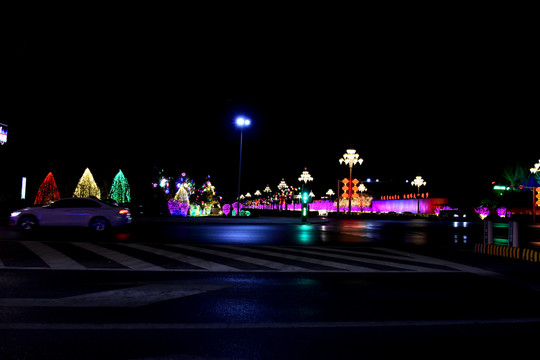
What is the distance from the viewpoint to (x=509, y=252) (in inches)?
584

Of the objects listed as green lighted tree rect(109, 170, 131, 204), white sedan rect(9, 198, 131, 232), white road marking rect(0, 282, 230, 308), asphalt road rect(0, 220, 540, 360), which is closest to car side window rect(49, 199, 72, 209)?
white sedan rect(9, 198, 131, 232)

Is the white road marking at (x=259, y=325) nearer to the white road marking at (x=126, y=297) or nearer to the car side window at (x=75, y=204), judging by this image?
the white road marking at (x=126, y=297)

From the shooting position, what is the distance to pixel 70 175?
61812 millimetres

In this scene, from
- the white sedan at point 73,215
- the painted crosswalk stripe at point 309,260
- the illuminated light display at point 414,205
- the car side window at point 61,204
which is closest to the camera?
the painted crosswalk stripe at point 309,260

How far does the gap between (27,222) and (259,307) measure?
1727cm

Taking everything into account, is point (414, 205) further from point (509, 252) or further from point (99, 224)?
point (509, 252)

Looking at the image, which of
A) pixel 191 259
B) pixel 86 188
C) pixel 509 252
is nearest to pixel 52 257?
pixel 191 259

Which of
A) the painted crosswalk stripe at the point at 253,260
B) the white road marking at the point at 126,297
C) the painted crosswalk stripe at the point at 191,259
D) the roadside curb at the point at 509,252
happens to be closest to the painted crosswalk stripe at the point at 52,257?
the painted crosswalk stripe at the point at 191,259

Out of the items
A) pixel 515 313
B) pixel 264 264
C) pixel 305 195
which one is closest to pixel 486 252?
pixel 264 264

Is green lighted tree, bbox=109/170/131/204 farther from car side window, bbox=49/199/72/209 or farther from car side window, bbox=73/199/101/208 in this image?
car side window, bbox=73/199/101/208

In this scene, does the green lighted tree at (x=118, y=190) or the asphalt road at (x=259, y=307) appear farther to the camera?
the green lighted tree at (x=118, y=190)

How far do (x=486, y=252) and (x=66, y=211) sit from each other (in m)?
17.0

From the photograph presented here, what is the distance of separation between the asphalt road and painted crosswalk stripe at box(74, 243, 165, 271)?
7cm

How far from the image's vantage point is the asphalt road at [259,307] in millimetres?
5199
